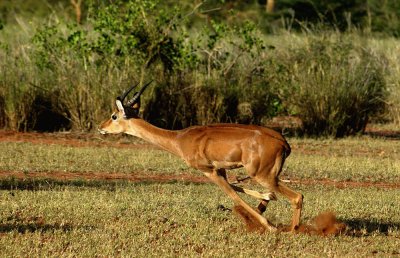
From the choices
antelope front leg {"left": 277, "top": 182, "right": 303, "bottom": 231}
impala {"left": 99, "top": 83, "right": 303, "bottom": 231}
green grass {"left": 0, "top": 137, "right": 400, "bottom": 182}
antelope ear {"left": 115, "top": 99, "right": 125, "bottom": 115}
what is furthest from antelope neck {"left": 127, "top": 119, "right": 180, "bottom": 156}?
green grass {"left": 0, "top": 137, "right": 400, "bottom": 182}

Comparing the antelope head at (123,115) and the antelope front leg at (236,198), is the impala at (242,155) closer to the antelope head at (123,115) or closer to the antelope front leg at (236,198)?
the antelope front leg at (236,198)

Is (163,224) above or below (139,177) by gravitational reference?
above

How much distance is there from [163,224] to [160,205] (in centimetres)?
124

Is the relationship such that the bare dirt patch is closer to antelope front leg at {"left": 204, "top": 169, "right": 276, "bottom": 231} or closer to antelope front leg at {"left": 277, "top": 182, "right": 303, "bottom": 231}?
antelope front leg at {"left": 204, "top": 169, "right": 276, "bottom": 231}

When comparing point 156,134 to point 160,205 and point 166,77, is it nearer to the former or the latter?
point 160,205

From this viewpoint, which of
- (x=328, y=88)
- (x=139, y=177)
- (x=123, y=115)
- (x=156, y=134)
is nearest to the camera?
(x=156, y=134)

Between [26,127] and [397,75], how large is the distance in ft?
33.3

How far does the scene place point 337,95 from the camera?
22.2 meters

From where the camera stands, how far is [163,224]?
10.6 metres

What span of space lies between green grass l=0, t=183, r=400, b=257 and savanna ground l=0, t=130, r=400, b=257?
0.04 feet

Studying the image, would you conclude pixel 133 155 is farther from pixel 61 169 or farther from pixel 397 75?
pixel 397 75

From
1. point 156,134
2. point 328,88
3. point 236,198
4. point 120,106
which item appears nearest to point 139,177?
point 120,106

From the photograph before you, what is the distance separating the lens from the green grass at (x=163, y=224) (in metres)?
9.30

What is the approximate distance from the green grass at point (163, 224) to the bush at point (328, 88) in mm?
8687
